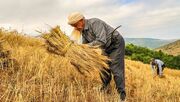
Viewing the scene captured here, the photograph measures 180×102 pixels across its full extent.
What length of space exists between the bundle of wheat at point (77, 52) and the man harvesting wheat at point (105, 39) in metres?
0.20

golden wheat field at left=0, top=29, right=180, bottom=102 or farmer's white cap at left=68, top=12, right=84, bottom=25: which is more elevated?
farmer's white cap at left=68, top=12, right=84, bottom=25

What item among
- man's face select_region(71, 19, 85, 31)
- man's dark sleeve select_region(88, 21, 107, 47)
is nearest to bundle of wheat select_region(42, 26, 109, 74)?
man's dark sleeve select_region(88, 21, 107, 47)

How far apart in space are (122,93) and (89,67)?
0.88 meters

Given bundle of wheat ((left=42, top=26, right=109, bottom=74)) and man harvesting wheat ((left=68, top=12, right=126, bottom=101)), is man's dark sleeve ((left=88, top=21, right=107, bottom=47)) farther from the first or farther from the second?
bundle of wheat ((left=42, top=26, right=109, bottom=74))

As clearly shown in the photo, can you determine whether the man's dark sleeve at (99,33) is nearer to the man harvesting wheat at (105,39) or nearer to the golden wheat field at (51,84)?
the man harvesting wheat at (105,39)

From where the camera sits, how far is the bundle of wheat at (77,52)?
6.53m

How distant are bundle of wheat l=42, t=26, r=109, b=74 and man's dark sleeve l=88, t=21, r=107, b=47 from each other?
0.12 meters

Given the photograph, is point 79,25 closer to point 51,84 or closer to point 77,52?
point 77,52

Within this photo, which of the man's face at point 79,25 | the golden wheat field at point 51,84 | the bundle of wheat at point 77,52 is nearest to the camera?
the golden wheat field at point 51,84

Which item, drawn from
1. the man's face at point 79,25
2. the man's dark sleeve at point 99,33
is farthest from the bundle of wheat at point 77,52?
the man's face at point 79,25

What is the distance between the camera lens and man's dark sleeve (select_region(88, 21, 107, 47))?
22.2ft

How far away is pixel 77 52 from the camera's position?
6.50 meters

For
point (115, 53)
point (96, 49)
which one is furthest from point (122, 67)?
point (96, 49)

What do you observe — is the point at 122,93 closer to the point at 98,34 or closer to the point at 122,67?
the point at 122,67
